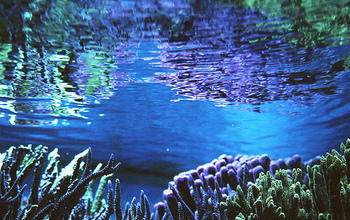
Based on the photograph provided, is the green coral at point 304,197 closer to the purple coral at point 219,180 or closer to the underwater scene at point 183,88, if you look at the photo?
the underwater scene at point 183,88

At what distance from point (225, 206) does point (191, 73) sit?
7.31 metres

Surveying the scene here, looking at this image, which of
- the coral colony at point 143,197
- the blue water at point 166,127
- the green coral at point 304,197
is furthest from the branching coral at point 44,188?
the blue water at point 166,127

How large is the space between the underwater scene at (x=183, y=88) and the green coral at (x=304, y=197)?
0.7 inches

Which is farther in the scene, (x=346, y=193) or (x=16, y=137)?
(x=16, y=137)

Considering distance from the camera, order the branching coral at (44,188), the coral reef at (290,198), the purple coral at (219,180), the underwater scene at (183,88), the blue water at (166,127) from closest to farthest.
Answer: the coral reef at (290,198), the branching coral at (44,188), the underwater scene at (183,88), the purple coral at (219,180), the blue water at (166,127)

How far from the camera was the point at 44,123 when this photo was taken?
1917 centimetres

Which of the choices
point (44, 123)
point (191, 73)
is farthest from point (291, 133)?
point (44, 123)


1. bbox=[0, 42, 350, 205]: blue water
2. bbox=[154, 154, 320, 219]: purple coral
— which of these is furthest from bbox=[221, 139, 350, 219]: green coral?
bbox=[0, 42, 350, 205]: blue water

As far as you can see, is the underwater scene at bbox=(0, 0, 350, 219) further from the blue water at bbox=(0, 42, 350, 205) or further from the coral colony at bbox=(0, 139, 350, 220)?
the blue water at bbox=(0, 42, 350, 205)

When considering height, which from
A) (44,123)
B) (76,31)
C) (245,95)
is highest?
(44,123)

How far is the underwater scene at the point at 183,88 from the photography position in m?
3.35

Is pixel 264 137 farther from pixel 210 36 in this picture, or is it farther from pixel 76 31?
pixel 76 31

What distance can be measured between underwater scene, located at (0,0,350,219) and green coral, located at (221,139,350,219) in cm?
2

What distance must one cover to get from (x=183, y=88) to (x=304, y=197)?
905cm
